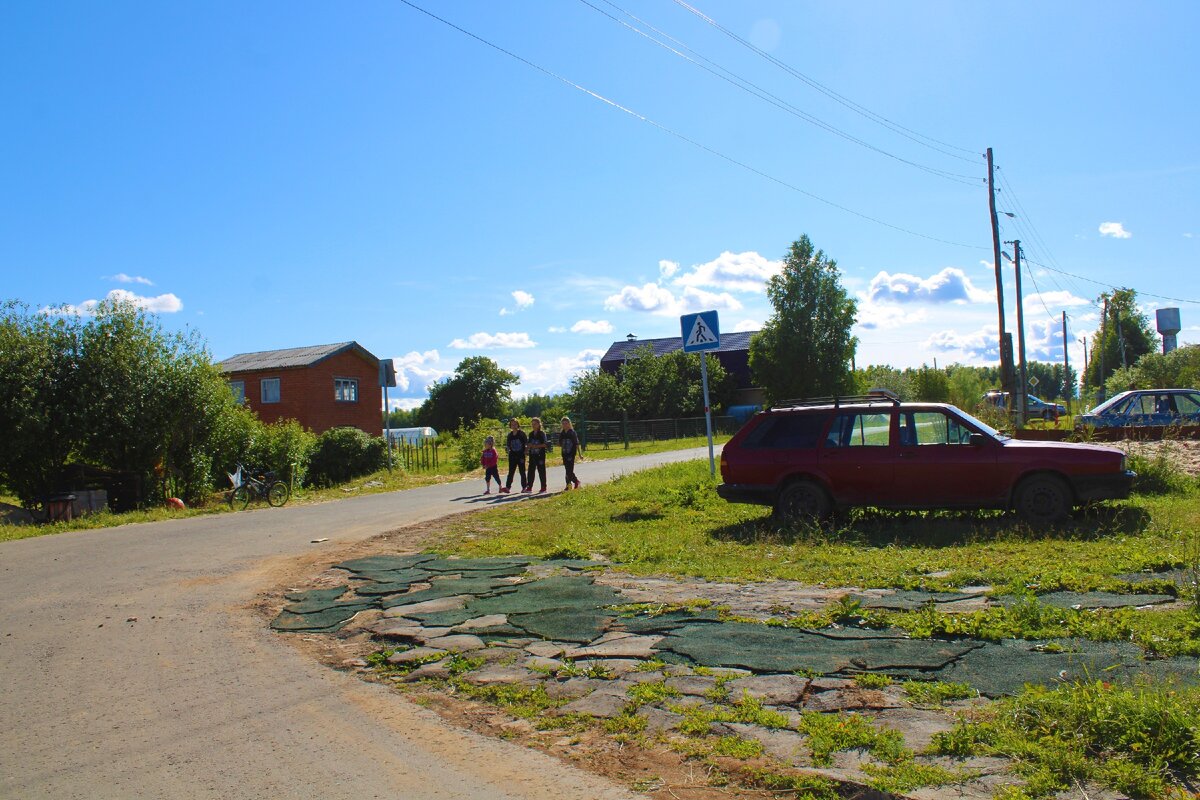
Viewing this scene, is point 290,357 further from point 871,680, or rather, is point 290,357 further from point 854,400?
point 871,680

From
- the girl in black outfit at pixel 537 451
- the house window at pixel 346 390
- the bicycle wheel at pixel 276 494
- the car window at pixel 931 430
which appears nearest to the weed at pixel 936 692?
the car window at pixel 931 430

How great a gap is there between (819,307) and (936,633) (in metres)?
48.3

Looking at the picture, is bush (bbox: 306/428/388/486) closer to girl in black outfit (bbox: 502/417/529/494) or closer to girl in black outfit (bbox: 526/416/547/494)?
girl in black outfit (bbox: 502/417/529/494)

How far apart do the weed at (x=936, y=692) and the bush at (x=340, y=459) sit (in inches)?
927

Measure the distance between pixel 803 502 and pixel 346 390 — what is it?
1516 inches

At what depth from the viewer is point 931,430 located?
1091 cm

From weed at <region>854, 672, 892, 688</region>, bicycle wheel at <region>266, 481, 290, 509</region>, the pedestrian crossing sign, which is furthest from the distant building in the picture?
weed at <region>854, 672, 892, 688</region>

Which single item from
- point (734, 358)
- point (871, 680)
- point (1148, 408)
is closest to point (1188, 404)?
point (1148, 408)

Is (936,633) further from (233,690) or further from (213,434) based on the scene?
(213,434)

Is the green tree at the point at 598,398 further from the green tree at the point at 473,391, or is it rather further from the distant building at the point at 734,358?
the green tree at the point at 473,391

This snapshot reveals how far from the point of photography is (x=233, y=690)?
5441 millimetres

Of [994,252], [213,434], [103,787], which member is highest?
[994,252]

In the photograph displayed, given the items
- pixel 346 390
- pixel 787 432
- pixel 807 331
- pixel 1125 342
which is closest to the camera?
pixel 787 432

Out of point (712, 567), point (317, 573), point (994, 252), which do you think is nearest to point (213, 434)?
point (317, 573)
